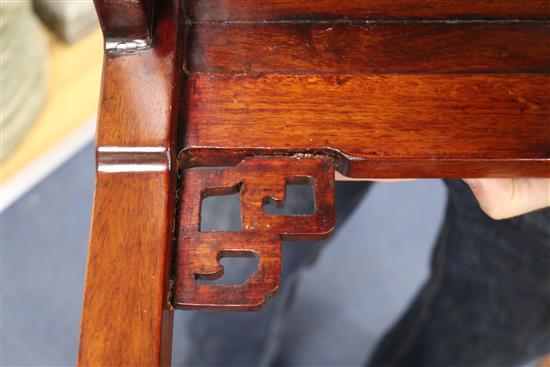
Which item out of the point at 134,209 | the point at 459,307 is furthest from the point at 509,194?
the point at 459,307

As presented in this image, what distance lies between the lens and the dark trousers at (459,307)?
2.96ft

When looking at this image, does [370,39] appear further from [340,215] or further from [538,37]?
[340,215]

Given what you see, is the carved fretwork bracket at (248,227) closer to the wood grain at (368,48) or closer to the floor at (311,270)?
the wood grain at (368,48)

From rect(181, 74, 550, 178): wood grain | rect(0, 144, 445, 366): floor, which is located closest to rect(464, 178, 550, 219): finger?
rect(181, 74, 550, 178): wood grain

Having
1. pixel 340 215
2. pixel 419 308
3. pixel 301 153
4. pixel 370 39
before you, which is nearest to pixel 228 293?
pixel 301 153

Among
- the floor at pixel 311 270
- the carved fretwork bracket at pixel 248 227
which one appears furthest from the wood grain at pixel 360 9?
the floor at pixel 311 270

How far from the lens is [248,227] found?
534 millimetres

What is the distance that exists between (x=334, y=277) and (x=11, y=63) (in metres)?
0.85

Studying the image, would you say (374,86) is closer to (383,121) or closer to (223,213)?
(383,121)

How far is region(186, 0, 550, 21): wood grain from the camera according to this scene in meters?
0.58

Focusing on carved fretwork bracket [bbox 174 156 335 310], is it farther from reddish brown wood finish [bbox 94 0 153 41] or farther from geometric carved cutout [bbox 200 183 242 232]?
geometric carved cutout [bbox 200 183 242 232]

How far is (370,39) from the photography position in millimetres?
578

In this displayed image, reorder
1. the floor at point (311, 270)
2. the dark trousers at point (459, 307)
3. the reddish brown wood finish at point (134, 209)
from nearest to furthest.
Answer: the reddish brown wood finish at point (134, 209), the dark trousers at point (459, 307), the floor at point (311, 270)

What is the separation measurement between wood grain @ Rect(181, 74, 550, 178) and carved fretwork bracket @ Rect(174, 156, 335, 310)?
1cm
